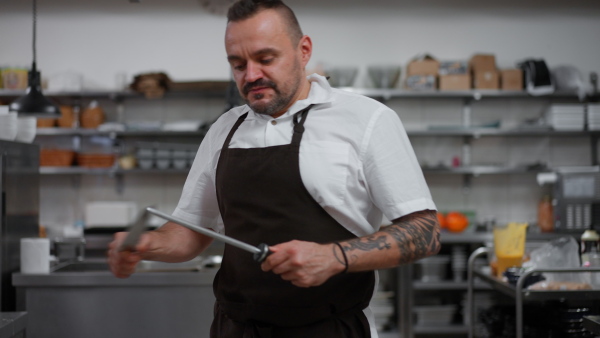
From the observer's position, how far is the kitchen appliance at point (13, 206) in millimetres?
2660

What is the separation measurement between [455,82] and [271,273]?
4.09 meters

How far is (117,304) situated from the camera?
271cm

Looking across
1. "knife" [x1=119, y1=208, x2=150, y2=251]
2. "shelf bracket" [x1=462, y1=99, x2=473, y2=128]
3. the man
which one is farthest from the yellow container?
"shelf bracket" [x1=462, y1=99, x2=473, y2=128]

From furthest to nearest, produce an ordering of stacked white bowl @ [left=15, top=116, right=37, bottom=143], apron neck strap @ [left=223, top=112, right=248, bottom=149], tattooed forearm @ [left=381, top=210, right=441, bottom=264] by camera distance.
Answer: stacked white bowl @ [left=15, top=116, right=37, bottom=143], apron neck strap @ [left=223, top=112, right=248, bottom=149], tattooed forearm @ [left=381, top=210, right=441, bottom=264]

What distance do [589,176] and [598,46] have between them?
55.8 inches

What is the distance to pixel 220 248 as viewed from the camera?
140 inches

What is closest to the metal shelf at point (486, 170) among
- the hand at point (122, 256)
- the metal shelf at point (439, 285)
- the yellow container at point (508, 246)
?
the metal shelf at point (439, 285)

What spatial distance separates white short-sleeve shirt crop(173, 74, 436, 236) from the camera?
4.10 feet

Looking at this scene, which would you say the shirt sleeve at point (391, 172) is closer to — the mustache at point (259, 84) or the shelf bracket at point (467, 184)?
the mustache at point (259, 84)

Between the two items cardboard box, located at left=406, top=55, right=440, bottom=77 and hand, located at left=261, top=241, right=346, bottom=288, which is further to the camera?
cardboard box, located at left=406, top=55, right=440, bottom=77

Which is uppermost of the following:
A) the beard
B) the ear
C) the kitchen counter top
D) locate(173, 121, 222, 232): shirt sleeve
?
the ear

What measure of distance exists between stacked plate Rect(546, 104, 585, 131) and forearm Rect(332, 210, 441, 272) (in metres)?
4.16

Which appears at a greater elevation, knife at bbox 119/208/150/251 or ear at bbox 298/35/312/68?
ear at bbox 298/35/312/68

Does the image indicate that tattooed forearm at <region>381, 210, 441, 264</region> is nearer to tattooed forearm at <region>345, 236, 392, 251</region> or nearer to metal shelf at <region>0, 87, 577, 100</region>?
tattooed forearm at <region>345, 236, 392, 251</region>
